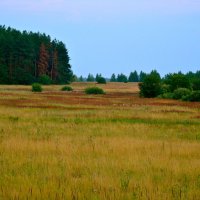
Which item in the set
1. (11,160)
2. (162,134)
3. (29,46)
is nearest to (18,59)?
(29,46)

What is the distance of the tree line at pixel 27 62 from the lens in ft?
319

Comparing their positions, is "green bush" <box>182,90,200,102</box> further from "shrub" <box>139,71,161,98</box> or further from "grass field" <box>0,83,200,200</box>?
"grass field" <box>0,83,200,200</box>

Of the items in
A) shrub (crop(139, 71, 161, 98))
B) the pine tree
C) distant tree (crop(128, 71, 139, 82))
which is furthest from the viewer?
distant tree (crop(128, 71, 139, 82))

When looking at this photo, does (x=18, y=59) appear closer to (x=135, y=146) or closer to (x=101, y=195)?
(x=135, y=146)

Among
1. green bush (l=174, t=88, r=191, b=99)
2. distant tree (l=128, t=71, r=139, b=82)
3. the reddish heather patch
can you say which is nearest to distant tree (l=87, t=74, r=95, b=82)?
distant tree (l=128, t=71, r=139, b=82)

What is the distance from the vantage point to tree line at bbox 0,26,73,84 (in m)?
97.2

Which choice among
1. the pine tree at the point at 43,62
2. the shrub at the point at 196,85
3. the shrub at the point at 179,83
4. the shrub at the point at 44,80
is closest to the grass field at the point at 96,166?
the shrub at the point at 196,85

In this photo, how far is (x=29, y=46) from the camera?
100188 millimetres

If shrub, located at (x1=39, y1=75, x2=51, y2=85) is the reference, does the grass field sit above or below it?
below

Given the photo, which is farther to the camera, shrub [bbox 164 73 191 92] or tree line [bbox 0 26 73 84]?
tree line [bbox 0 26 73 84]

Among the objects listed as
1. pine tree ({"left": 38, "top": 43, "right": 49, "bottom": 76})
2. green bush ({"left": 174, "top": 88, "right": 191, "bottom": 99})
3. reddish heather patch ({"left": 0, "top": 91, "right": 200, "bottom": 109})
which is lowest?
reddish heather patch ({"left": 0, "top": 91, "right": 200, "bottom": 109})

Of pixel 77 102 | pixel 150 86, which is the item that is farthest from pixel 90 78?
pixel 77 102

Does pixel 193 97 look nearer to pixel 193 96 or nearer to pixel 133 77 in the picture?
pixel 193 96

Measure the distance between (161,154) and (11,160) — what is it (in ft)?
14.6
